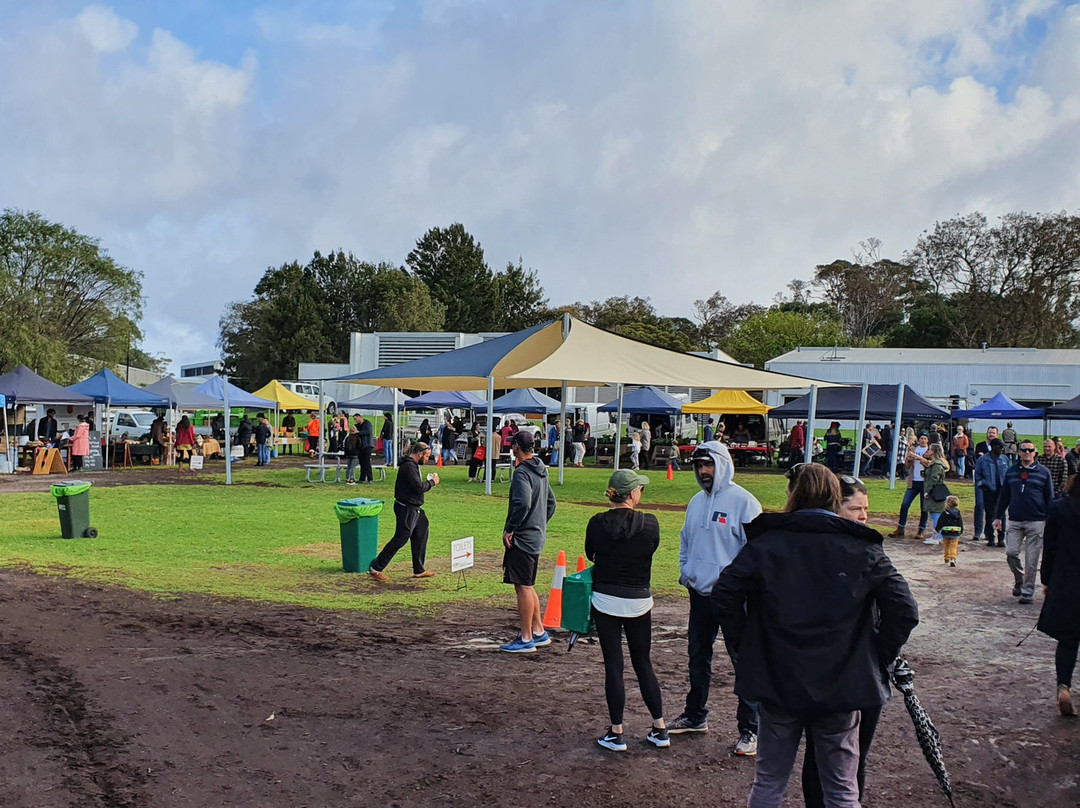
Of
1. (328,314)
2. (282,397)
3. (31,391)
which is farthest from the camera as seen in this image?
(328,314)

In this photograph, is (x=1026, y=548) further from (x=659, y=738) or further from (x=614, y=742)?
(x=614, y=742)

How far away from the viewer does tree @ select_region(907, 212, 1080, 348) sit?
192ft

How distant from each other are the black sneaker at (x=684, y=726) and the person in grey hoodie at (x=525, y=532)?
1.80m

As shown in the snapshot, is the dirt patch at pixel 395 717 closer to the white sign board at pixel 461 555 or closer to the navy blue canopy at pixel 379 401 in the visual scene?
the white sign board at pixel 461 555

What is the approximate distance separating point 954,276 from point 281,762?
66.8 m

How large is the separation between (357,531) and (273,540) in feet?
10.1

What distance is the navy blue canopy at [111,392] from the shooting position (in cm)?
2700

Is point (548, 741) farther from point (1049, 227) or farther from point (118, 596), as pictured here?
point (1049, 227)

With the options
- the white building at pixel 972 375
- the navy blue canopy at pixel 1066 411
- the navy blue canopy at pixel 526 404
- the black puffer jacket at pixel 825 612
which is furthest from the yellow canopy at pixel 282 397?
the black puffer jacket at pixel 825 612

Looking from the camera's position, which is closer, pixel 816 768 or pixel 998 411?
pixel 816 768

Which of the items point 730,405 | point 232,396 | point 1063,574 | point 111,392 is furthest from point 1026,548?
point 730,405

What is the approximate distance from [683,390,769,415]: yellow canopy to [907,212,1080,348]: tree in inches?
1353

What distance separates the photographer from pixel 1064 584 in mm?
5500

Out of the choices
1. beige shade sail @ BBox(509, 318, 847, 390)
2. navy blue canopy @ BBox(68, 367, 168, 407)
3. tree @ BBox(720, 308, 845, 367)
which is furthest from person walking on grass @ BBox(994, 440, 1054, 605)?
tree @ BBox(720, 308, 845, 367)
